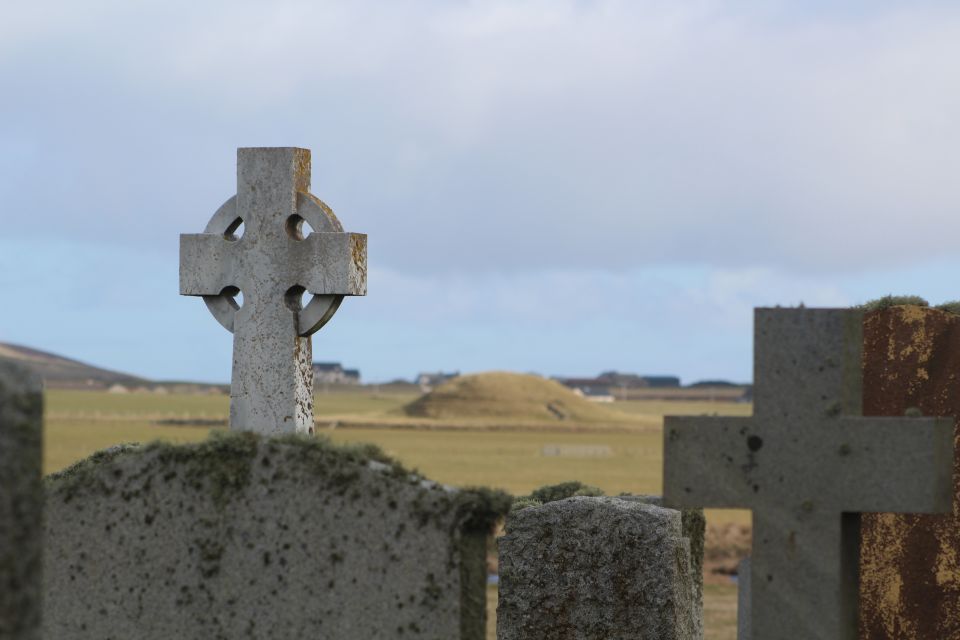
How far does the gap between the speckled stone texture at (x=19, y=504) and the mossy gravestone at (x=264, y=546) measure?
1750 millimetres

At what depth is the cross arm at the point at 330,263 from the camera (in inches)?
356

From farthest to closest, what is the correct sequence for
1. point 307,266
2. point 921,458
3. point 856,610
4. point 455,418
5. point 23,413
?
point 455,418 → point 307,266 → point 856,610 → point 921,458 → point 23,413

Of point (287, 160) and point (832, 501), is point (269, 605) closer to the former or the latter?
point (832, 501)

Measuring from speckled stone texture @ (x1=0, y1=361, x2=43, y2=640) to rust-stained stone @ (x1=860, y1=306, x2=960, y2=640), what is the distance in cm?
656

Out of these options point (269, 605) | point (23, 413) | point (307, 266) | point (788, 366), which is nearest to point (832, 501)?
point (788, 366)

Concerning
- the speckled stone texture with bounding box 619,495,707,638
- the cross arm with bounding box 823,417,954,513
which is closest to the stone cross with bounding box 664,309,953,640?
the cross arm with bounding box 823,417,954,513

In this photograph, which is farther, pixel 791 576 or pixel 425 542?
pixel 791 576

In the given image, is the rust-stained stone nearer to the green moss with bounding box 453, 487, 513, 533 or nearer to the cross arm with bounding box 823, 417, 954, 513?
the cross arm with bounding box 823, 417, 954, 513

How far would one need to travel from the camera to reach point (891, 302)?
31.6 ft

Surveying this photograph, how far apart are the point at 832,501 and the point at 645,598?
206 centimetres

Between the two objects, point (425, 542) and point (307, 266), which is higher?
point (307, 266)

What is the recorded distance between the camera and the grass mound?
4063 inches

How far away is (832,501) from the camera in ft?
20.1

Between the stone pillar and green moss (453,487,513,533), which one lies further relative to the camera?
Result: the stone pillar
